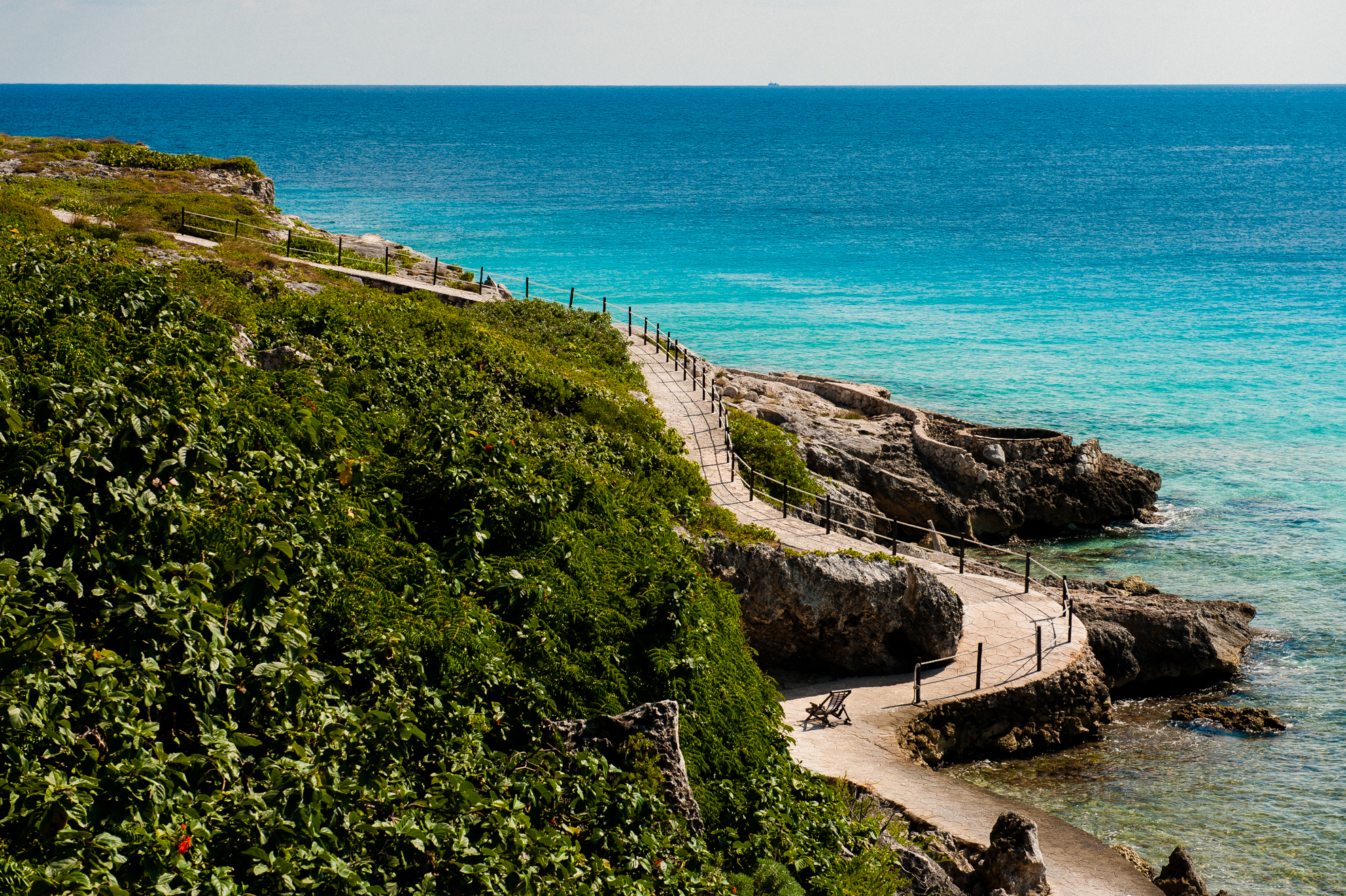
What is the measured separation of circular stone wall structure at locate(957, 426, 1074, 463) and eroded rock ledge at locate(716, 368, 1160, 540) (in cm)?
4

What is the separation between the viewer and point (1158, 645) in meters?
24.6

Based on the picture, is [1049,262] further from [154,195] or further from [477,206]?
[154,195]

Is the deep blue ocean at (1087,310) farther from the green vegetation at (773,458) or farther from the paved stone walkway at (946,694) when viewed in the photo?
the green vegetation at (773,458)

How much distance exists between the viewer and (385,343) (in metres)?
20.6

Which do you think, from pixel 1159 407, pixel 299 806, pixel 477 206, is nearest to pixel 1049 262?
pixel 1159 407

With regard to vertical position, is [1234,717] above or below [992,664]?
below

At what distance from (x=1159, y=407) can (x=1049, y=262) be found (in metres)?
36.8

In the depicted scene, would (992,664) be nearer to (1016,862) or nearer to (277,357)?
(1016,862)

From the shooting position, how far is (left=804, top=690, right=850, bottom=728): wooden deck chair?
1952 centimetres

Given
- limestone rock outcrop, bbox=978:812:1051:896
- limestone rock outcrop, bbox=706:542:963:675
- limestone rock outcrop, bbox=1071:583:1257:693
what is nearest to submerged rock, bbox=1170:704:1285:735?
limestone rock outcrop, bbox=1071:583:1257:693

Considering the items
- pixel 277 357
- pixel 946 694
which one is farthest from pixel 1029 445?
pixel 277 357

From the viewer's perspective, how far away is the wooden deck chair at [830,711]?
64.0ft

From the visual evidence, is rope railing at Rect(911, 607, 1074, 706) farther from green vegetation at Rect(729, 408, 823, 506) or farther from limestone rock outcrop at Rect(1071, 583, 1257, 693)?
green vegetation at Rect(729, 408, 823, 506)

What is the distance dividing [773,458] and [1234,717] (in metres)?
13.4
